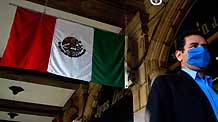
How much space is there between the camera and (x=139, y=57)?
5363 mm

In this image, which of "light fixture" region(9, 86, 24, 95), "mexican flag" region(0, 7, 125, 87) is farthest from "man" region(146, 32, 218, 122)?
"light fixture" region(9, 86, 24, 95)

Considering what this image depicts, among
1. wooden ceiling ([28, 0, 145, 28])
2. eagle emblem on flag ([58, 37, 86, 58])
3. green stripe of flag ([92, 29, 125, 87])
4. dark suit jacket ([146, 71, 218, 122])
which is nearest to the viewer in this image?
dark suit jacket ([146, 71, 218, 122])

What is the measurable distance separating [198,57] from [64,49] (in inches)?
138

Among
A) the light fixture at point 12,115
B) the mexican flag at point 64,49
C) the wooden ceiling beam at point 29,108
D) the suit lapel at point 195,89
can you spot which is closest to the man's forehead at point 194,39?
the suit lapel at point 195,89

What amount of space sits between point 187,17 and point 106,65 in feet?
5.49

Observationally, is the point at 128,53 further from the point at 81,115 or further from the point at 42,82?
the point at 42,82

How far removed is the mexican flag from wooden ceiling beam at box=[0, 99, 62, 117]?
575 cm

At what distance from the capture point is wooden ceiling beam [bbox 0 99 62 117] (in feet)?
33.1

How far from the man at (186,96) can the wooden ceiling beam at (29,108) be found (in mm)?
9174

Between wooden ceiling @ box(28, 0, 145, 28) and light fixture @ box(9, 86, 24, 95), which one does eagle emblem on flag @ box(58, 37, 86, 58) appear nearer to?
wooden ceiling @ box(28, 0, 145, 28)

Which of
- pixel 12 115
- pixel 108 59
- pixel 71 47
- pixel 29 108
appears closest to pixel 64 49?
pixel 71 47

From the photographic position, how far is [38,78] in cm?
836

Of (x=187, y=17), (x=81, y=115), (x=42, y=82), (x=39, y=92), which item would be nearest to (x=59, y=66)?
(x=187, y=17)

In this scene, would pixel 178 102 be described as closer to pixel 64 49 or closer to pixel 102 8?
pixel 64 49
